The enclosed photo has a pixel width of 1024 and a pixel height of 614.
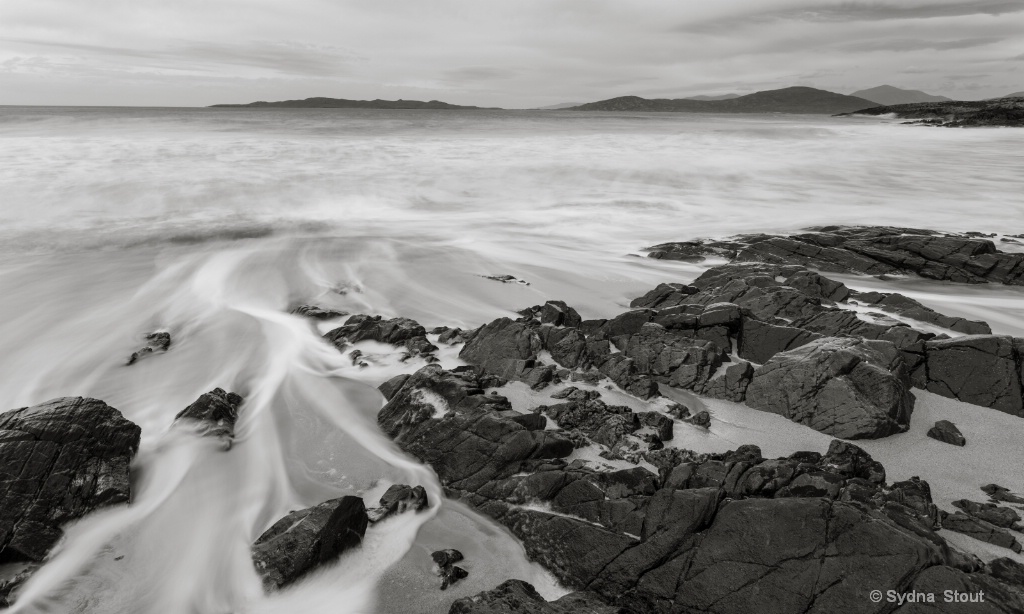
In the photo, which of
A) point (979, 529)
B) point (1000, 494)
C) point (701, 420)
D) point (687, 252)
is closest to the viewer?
point (979, 529)

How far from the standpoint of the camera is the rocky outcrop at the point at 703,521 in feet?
11.4

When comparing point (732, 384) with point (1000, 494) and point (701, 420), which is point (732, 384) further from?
point (1000, 494)

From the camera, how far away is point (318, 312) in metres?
8.91

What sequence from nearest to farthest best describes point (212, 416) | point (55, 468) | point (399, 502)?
point (55, 468) → point (399, 502) → point (212, 416)

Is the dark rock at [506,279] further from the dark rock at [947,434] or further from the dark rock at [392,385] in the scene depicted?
the dark rock at [947,434]

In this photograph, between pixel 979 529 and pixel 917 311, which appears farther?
pixel 917 311

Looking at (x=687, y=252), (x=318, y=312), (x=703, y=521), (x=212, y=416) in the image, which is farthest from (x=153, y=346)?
(x=687, y=252)

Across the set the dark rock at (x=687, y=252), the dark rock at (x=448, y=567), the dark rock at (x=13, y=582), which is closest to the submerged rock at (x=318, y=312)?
the dark rock at (x=13, y=582)

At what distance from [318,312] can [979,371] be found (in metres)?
8.24

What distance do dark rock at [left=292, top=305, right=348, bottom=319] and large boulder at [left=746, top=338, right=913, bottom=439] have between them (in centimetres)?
590

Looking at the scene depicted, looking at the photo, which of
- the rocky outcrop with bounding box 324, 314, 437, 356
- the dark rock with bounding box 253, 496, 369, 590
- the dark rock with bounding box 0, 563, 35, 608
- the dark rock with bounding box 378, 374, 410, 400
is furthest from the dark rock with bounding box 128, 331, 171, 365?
the dark rock with bounding box 253, 496, 369, 590

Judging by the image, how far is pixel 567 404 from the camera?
18.9 ft

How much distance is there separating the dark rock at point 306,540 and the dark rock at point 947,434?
16.6ft

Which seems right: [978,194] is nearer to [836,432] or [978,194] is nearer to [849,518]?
[836,432]
